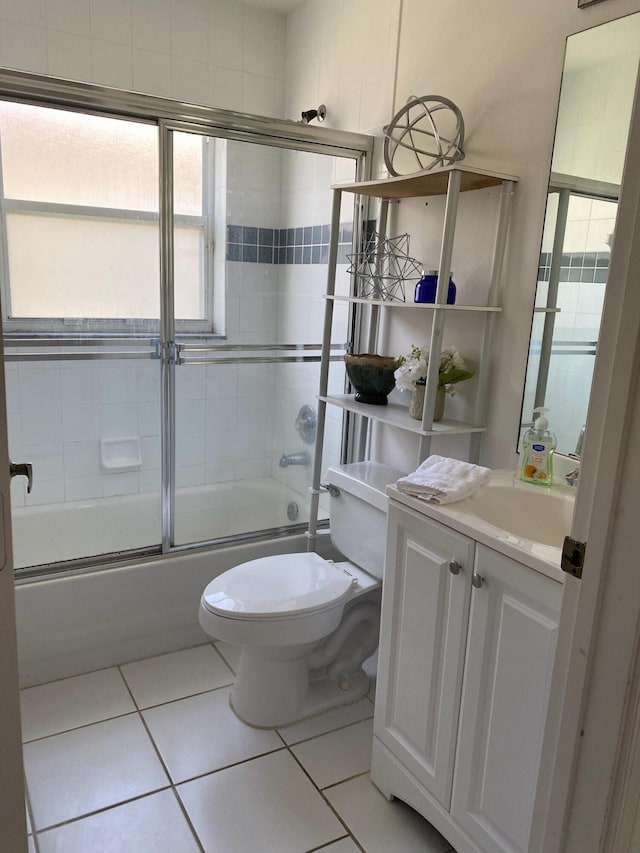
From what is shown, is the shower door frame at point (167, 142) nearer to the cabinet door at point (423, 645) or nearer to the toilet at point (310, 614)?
the toilet at point (310, 614)

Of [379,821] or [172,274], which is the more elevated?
[172,274]

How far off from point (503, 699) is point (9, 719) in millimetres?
949

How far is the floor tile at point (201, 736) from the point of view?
1.89m

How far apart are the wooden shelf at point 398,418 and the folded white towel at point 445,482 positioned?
0.26 metres

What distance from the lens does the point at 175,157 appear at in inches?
87.8

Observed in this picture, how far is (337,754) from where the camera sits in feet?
6.40

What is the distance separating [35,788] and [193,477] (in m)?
1.19

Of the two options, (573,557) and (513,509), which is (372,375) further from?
(573,557)

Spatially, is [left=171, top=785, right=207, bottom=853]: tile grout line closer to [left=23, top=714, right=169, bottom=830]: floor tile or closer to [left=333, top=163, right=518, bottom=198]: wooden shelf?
[left=23, top=714, right=169, bottom=830]: floor tile

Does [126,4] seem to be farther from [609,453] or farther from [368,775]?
[368,775]

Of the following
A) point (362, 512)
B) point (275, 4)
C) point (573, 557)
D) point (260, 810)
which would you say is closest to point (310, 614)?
point (362, 512)

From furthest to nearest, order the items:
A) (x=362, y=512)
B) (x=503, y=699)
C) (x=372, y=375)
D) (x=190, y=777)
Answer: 1. (x=372, y=375)
2. (x=362, y=512)
3. (x=190, y=777)
4. (x=503, y=699)

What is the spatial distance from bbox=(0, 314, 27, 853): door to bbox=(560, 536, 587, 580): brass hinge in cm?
81

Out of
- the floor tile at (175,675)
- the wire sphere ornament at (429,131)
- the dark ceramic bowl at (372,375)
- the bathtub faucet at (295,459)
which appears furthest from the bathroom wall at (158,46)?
the floor tile at (175,675)
